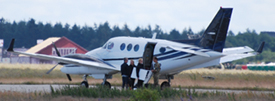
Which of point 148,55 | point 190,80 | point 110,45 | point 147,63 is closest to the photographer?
point 147,63

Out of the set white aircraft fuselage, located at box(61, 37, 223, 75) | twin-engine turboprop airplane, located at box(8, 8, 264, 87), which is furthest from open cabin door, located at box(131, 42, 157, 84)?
white aircraft fuselage, located at box(61, 37, 223, 75)

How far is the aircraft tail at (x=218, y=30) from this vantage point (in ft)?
74.1

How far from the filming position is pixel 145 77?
20.7 metres

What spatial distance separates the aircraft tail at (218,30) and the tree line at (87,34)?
397 ft

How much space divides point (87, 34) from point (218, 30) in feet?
458

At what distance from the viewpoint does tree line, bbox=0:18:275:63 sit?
145875 mm

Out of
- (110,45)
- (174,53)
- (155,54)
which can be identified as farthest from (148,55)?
(110,45)

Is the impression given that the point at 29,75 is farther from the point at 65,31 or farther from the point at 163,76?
the point at 65,31

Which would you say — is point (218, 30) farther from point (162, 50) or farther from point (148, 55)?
point (148, 55)

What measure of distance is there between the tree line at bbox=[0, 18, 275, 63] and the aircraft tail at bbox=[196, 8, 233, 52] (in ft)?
397

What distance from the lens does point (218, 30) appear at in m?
22.6

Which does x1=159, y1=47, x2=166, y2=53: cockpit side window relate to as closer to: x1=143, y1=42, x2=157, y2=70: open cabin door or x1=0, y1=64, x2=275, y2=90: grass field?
x1=143, y1=42, x2=157, y2=70: open cabin door

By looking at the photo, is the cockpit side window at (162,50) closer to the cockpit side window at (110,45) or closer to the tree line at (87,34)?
the cockpit side window at (110,45)

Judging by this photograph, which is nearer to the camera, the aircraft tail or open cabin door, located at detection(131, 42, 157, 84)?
open cabin door, located at detection(131, 42, 157, 84)
